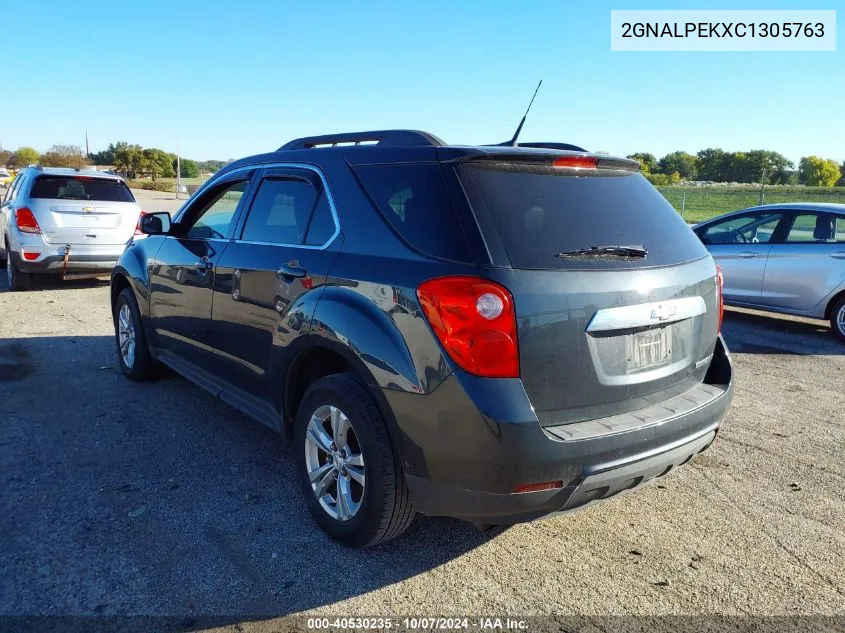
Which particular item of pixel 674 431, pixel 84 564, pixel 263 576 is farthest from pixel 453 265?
pixel 84 564

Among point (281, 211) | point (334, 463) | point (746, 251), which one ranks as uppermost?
point (281, 211)

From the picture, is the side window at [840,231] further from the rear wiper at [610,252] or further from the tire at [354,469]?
the tire at [354,469]

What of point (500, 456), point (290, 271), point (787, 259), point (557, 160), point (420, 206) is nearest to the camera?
point (500, 456)

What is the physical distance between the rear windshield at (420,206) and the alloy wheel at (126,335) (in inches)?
130

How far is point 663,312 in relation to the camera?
2.92 meters

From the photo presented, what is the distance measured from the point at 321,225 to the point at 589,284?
1395mm

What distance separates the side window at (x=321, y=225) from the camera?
10.9ft

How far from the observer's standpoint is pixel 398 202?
3.00 m

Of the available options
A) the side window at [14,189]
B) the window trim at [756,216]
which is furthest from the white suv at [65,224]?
the window trim at [756,216]

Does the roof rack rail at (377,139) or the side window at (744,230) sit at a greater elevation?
the roof rack rail at (377,139)

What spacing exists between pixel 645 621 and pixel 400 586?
1.00 meters

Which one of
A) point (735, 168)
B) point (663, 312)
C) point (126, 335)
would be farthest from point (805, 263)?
point (735, 168)

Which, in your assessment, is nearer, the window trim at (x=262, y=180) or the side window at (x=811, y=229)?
the window trim at (x=262, y=180)

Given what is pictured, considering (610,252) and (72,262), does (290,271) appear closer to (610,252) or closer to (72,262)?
(610,252)
